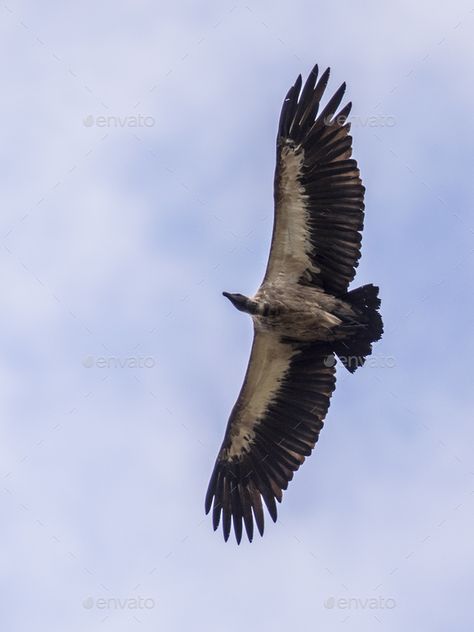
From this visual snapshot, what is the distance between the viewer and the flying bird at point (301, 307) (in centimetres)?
2595

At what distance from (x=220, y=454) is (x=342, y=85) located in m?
7.37

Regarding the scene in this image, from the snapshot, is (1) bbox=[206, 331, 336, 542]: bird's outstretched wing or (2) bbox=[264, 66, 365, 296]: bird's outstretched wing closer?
(2) bbox=[264, 66, 365, 296]: bird's outstretched wing

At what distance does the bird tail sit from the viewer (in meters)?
25.9

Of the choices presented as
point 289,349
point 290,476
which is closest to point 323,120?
point 289,349

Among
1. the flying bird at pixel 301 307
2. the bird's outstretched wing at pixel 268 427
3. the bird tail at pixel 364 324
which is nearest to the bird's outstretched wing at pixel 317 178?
the flying bird at pixel 301 307

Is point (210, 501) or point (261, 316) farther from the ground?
point (261, 316)

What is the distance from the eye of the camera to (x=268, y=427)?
27.5m

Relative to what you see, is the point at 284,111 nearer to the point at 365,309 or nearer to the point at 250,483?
the point at 365,309

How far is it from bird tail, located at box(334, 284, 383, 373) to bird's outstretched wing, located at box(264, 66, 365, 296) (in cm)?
60

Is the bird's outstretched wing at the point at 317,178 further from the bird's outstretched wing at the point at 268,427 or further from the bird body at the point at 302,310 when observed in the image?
the bird's outstretched wing at the point at 268,427

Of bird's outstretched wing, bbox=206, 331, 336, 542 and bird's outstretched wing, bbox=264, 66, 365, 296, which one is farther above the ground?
bird's outstretched wing, bbox=264, 66, 365, 296

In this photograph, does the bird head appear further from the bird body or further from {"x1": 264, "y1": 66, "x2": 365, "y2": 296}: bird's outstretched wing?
{"x1": 264, "y1": 66, "x2": 365, "y2": 296}: bird's outstretched wing

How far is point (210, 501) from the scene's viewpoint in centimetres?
2753

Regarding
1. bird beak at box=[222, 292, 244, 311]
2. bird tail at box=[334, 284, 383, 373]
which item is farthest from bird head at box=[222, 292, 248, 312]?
bird tail at box=[334, 284, 383, 373]
